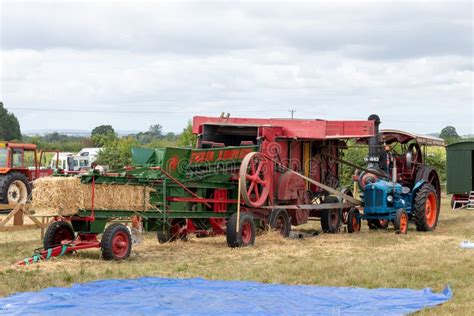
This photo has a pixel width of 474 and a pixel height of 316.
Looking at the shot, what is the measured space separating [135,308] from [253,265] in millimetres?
3880

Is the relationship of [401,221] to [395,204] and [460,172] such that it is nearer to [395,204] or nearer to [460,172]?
[395,204]

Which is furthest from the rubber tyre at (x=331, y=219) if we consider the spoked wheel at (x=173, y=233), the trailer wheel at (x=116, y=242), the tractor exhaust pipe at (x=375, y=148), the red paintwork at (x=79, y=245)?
the red paintwork at (x=79, y=245)

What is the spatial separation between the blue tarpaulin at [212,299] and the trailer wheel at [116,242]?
2051 mm

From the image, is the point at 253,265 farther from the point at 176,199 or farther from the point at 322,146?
the point at 322,146

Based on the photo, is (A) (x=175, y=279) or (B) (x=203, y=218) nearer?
(A) (x=175, y=279)

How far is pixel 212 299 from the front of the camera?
925 centimetres

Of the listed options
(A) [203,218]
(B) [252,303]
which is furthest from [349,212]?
(B) [252,303]

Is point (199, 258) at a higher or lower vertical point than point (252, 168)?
lower

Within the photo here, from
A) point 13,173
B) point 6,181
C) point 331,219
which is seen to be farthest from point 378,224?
point 13,173

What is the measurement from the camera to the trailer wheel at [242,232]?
14758mm

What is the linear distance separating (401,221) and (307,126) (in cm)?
317

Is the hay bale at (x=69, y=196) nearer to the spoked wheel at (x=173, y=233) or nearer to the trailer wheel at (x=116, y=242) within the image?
the trailer wheel at (x=116, y=242)

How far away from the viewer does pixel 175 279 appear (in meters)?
10.7

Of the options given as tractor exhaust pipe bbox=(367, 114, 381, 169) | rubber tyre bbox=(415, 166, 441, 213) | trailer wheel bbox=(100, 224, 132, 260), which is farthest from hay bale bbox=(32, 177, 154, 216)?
rubber tyre bbox=(415, 166, 441, 213)
